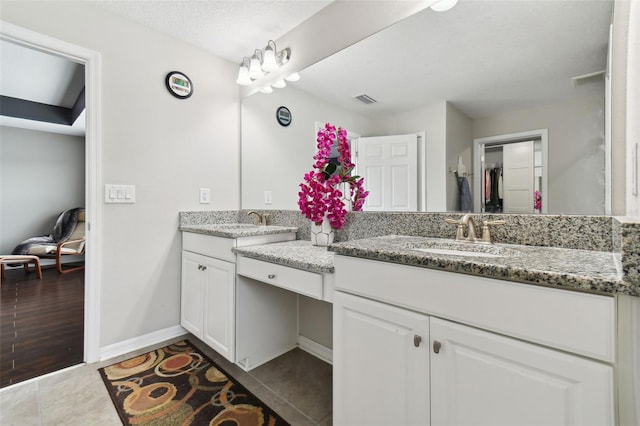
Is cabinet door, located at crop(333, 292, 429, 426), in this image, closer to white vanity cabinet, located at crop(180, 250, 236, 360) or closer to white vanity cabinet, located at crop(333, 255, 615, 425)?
white vanity cabinet, located at crop(333, 255, 615, 425)

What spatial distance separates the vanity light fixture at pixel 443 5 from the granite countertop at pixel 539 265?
Answer: 1.10 meters

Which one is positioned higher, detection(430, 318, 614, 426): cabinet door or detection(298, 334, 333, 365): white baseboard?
detection(430, 318, 614, 426): cabinet door

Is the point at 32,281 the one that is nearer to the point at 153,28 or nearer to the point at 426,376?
the point at 153,28

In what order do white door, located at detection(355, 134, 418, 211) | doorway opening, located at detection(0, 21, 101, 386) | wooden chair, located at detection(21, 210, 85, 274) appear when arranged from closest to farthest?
1. white door, located at detection(355, 134, 418, 211)
2. doorway opening, located at detection(0, 21, 101, 386)
3. wooden chair, located at detection(21, 210, 85, 274)

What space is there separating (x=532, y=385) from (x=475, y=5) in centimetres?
144

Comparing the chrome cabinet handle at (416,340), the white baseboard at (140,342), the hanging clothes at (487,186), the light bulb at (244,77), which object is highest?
the light bulb at (244,77)

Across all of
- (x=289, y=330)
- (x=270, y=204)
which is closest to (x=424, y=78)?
(x=270, y=204)

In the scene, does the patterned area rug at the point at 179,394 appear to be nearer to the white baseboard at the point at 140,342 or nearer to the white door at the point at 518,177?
the white baseboard at the point at 140,342

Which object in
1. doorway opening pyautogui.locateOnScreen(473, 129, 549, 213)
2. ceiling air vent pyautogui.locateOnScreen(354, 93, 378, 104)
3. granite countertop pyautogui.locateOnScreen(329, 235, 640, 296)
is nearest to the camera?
granite countertop pyautogui.locateOnScreen(329, 235, 640, 296)

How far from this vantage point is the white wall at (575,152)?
1020mm

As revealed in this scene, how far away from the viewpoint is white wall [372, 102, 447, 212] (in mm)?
1371

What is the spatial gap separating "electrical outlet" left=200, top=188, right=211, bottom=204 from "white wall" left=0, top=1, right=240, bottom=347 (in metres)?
0.04

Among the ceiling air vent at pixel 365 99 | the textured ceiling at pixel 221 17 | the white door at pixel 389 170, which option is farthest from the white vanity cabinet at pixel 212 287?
the textured ceiling at pixel 221 17

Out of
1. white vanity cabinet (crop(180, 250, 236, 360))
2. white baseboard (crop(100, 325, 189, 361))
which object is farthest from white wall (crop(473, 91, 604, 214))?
white baseboard (crop(100, 325, 189, 361))
